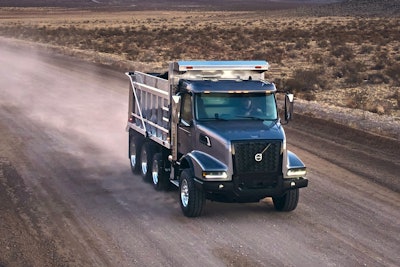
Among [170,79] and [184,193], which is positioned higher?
[170,79]

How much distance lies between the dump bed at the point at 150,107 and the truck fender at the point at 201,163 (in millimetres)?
1451

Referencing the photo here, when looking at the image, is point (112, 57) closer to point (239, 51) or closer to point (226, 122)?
point (239, 51)

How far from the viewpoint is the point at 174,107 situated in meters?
14.8

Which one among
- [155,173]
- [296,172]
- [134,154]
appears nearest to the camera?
[296,172]

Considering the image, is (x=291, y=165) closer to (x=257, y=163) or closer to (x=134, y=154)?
(x=257, y=163)

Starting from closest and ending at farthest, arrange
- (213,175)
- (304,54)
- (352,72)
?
(213,175), (352,72), (304,54)

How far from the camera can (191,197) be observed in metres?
13.6

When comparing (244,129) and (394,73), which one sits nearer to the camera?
(244,129)

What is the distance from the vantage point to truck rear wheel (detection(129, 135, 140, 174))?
17562mm

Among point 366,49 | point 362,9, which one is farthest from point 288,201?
point 362,9

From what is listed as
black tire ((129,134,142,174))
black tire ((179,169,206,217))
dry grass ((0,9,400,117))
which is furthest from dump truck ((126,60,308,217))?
dry grass ((0,9,400,117))

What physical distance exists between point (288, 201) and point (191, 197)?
2.06m

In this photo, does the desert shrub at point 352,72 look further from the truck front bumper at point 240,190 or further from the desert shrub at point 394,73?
the truck front bumper at point 240,190

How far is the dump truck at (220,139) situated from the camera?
13391mm
